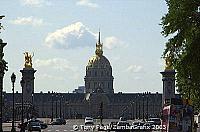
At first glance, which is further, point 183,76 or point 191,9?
point 183,76

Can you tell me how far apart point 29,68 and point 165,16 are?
158 m

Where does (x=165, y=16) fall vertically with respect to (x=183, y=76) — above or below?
above

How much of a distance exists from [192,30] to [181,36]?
0.84m

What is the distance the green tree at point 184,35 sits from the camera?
4109 cm

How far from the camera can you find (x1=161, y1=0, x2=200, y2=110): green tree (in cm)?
4109

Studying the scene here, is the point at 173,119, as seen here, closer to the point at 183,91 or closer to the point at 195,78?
the point at 195,78

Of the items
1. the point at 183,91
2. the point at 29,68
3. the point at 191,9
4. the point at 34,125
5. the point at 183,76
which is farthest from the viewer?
the point at 29,68

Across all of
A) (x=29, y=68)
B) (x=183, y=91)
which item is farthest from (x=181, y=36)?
(x=29, y=68)

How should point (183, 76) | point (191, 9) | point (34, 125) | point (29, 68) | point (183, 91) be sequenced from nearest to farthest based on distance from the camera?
1. point (191, 9)
2. point (183, 76)
3. point (183, 91)
4. point (34, 125)
5. point (29, 68)

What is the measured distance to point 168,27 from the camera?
42.7 meters

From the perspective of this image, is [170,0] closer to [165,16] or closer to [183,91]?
[165,16]

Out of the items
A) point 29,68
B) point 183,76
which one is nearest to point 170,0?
point 183,76

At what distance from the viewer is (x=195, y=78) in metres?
42.8

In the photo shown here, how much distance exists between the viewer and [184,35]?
4172 cm
